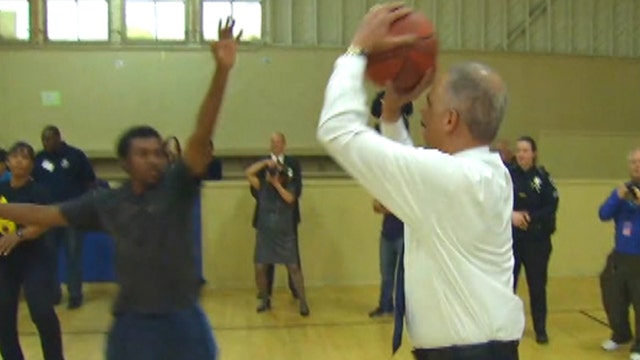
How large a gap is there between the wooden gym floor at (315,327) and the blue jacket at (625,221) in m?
0.84

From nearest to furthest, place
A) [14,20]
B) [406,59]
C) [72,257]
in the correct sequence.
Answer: [406,59]
[72,257]
[14,20]

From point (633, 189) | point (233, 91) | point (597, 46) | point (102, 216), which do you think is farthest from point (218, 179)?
point (597, 46)

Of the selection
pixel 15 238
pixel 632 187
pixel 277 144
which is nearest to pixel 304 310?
pixel 277 144

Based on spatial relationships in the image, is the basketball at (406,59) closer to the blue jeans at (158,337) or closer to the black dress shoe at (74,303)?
the blue jeans at (158,337)

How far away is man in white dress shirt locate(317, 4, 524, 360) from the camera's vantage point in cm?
176

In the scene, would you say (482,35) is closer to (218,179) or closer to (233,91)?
(233,91)

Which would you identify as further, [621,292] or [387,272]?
[387,272]

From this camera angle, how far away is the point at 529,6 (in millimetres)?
11688

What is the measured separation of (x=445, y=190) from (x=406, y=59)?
349 millimetres

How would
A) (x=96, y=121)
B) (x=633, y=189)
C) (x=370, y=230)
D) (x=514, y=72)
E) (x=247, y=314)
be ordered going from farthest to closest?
1. (x=514, y=72)
2. (x=96, y=121)
3. (x=370, y=230)
4. (x=247, y=314)
5. (x=633, y=189)

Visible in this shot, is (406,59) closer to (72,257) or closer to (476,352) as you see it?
(476,352)

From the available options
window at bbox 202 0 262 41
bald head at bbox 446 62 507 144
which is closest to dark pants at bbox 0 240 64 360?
bald head at bbox 446 62 507 144

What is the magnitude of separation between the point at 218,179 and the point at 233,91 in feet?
8.15

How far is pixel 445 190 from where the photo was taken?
1.75 m
